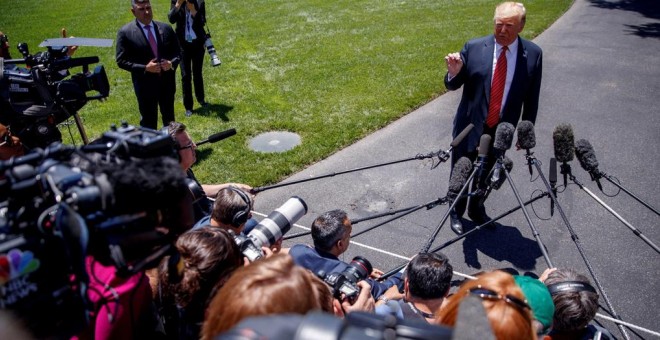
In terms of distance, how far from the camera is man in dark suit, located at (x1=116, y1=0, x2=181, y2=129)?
6.64 metres

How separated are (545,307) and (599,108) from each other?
24.4 feet

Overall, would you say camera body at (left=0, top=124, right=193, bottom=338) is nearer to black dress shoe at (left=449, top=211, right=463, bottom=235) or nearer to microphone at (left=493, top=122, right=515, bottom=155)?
microphone at (left=493, top=122, right=515, bottom=155)

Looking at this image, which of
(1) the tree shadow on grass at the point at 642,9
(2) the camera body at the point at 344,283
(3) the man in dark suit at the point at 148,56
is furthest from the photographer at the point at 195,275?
(1) the tree shadow on grass at the point at 642,9

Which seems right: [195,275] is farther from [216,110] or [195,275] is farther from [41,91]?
[216,110]

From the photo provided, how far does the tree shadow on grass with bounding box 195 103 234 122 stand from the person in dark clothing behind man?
9.0 inches

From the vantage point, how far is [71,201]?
1770 millimetres

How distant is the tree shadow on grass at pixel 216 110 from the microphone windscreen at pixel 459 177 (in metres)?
4.86

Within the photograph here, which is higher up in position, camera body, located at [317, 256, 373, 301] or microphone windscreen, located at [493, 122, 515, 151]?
microphone windscreen, located at [493, 122, 515, 151]

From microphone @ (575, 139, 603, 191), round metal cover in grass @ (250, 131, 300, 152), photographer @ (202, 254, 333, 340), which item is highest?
photographer @ (202, 254, 333, 340)

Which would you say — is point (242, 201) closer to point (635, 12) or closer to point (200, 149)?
point (200, 149)

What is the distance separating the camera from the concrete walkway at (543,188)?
16.7ft

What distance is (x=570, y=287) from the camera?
2.99 metres

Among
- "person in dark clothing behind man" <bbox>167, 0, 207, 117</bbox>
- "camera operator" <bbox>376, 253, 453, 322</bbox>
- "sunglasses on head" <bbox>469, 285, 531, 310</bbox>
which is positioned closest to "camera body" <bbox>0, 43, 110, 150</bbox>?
"camera operator" <bbox>376, 253, 453, 322</bbox>

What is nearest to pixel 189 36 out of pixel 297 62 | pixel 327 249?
pixel 297 62
